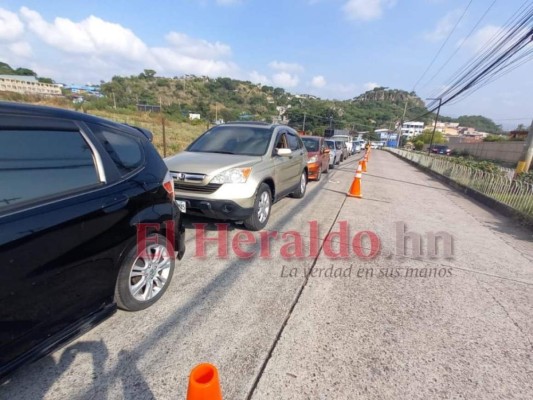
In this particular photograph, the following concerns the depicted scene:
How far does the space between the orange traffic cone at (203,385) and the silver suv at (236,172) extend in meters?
2.89

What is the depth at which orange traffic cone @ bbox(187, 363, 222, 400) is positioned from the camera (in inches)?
45.6

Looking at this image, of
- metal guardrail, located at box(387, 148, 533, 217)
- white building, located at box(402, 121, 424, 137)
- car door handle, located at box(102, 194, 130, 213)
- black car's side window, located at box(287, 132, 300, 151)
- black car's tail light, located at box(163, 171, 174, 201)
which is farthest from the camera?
white building, located at box(402, 121, 424, 137)

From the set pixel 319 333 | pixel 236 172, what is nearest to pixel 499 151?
pixel 236 172

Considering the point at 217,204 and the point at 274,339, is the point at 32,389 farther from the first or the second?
the point at 217,204

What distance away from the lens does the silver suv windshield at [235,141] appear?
502 centimetres

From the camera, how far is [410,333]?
2576mm

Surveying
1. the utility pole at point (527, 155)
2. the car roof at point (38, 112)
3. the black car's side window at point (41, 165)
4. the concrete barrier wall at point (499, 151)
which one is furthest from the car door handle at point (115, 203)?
the concrete barrier wall at point (499, 151)

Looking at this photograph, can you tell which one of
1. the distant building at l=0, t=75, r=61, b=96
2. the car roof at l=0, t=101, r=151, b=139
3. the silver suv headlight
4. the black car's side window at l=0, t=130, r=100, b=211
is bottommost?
the silver suv headlight

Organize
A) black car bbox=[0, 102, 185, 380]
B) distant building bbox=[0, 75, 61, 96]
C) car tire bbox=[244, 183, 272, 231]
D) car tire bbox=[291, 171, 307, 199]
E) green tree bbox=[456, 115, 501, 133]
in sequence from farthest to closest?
green tree bbox=[456, 115, 501, 133] < distant building bbox=[0, 75, 61, 96] < car tire bbox=[291, 171, 307, 199] < car tire bbox=[244, 183, 272, 231] < black car bbox=[0, 102, 185, 380]

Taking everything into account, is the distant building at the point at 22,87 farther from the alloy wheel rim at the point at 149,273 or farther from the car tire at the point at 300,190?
the alloy wheel rim at the point at 149,273

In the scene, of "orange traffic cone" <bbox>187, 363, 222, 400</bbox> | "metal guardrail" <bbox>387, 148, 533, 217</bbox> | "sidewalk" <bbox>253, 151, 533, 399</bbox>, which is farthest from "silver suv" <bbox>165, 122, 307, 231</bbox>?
"metal guardrail" <bbox>387, 148, 533, 217</bbox>

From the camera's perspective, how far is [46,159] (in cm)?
188

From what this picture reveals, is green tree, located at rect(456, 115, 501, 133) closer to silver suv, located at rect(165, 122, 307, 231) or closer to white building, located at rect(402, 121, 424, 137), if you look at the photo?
white building, located at rect(402, 121, 424, 137)

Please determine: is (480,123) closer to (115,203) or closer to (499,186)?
(499,186)
